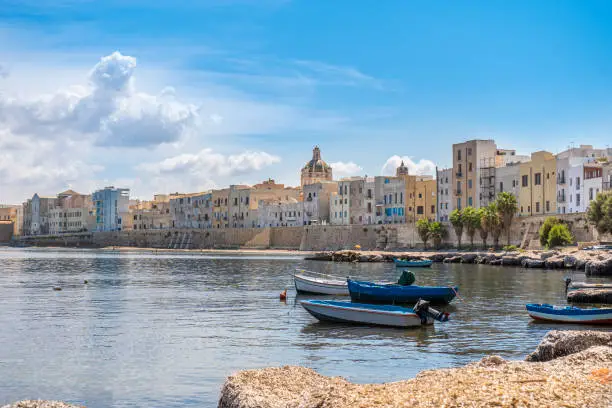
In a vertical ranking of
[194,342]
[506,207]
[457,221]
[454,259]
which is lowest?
[194,342]

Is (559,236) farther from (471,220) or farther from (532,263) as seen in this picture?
(471,220)

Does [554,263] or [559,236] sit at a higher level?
[559,236]

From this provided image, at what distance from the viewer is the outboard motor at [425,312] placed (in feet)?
84.6

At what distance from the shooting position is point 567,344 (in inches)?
556

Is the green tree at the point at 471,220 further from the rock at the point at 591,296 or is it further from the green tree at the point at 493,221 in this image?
the rock at the point at 591,296

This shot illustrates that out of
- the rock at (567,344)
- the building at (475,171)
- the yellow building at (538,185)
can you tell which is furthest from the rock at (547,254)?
the rock at (567,344)

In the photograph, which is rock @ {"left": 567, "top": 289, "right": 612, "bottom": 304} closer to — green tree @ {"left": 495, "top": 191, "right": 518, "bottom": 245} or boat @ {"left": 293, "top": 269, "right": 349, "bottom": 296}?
boat @ {"left": 293, "top": 269, "right": 349, "bottom": 296}

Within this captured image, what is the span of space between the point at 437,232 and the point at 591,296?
7255cm

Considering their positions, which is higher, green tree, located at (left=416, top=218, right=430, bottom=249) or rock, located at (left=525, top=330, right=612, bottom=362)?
green tree, located at (left=416, top=218, right=430, bottom=249)

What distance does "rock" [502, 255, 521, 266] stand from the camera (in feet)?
248

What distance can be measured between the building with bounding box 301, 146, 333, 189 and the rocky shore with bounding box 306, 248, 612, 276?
7960 centimetres

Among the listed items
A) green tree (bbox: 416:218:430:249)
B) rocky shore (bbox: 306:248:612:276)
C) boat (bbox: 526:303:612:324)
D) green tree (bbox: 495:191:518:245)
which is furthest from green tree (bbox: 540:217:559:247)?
boat (bbox: 526:303:612:324)

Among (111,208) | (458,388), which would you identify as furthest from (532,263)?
(111,208)

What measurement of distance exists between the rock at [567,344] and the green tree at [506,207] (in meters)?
80.1
